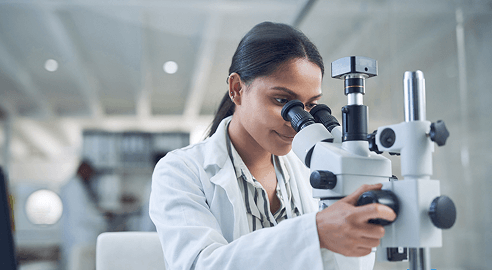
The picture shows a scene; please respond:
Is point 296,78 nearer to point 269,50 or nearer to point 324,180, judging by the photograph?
point 269,50

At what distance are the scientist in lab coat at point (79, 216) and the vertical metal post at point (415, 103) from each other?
3058 mm

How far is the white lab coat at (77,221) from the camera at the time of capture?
124 inches

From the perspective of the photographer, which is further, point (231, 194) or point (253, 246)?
point (231, 194)

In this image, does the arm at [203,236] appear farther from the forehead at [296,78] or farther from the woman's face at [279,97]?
the forehead at [296,78]

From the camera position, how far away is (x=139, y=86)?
3539mm

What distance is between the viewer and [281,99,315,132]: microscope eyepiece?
723 millimetres

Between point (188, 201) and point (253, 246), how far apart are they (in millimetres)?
274

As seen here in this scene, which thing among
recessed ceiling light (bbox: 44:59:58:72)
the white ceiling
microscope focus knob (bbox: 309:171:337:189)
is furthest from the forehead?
recessed ceiling light (bbox: 44:59:58:72)

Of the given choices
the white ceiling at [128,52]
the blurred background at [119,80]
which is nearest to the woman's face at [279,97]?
the blurred background at [119,80]

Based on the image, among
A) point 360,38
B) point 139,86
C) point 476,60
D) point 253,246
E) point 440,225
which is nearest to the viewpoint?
point 440,225

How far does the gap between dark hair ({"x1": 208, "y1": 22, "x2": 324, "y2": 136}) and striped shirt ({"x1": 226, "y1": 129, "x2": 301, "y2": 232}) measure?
24 cm

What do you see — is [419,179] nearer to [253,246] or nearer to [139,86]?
[253,246]

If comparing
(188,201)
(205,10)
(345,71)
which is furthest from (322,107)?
(205,10)

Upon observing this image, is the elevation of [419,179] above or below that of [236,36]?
below
